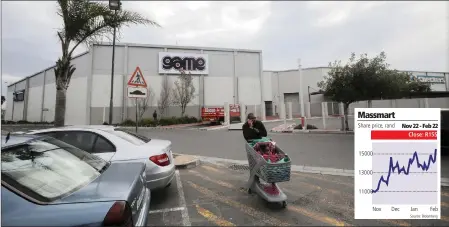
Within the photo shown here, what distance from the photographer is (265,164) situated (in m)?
3.98

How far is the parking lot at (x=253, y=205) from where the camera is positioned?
11.9 feet

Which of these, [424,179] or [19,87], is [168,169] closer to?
[424,179]

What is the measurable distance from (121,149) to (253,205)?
2381 mm

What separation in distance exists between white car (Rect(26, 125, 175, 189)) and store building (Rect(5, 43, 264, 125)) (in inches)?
954

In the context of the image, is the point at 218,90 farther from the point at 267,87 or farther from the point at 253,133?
the point at 253,133

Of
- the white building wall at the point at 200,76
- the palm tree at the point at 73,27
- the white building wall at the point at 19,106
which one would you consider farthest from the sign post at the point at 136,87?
the white building wall at the point at 19,106

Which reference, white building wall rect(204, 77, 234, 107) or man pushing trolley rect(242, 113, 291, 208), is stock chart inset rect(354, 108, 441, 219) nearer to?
man pushing trolley rect(242, 113, 291, 208)

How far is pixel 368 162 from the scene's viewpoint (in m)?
3.30

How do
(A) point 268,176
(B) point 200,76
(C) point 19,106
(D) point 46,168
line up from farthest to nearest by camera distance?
(C) point 19,106 < (B) point 200,76 < (A) point 268,176 < (D) point 46,168

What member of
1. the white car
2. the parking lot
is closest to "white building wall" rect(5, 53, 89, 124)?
the white car

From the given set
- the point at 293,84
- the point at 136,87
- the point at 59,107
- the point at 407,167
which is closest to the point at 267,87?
the point at 293,84

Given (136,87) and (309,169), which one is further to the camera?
(136,87)

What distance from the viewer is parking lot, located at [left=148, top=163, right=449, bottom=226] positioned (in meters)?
3.64

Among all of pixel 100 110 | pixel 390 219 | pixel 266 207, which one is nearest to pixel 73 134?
pixel 266 207
